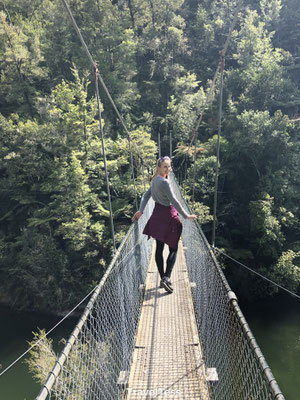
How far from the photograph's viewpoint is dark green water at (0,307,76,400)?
591cm

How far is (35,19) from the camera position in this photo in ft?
40.9

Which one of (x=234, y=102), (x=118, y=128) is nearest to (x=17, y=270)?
(x=118, y=128)

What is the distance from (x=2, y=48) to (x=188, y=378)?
11.5 m

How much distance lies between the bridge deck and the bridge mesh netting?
2.4 inches

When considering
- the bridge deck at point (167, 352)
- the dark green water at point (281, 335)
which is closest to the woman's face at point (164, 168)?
the bridge deck at point (167, 352)

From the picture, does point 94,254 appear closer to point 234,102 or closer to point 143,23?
point 234,102

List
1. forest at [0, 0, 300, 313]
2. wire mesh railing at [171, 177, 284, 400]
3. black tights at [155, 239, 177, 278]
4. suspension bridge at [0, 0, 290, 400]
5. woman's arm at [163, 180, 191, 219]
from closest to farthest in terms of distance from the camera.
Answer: wire mesh railing at [171, 177, 284, 400], suspension bridge at [0, 0, 290, 400], woman's arm at [163, 180, 191, 219], black tights at [155, 239, 177, 278], forest at [0, 0, 300, 313]

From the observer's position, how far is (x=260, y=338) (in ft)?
22.9

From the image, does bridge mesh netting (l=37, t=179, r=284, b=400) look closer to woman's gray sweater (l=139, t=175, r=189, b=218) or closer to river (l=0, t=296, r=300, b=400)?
woman's gray sweater (l=139, t=175, r=189, b=218)

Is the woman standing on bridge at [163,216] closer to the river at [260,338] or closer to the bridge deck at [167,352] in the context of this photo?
the bridge deck at [167,352]

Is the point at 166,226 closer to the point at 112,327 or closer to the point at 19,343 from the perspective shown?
the point at 112,327

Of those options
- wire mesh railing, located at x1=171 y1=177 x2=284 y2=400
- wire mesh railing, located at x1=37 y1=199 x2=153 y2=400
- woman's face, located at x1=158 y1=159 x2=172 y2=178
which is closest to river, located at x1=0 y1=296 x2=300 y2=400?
wire mesh railing, located at x1=171 y1=177 x2=284 y2=400

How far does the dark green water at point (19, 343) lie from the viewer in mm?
5914

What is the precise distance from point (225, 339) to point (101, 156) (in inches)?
338
